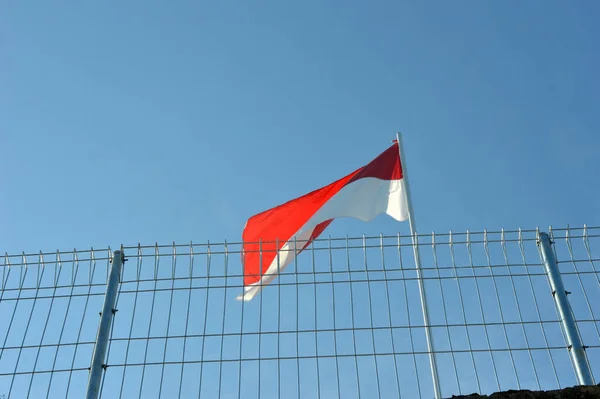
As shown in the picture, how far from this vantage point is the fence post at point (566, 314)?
20.2ft

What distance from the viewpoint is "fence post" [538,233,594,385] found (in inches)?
243

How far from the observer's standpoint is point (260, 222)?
10195mm

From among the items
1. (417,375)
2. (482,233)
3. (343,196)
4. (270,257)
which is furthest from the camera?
(343,196)

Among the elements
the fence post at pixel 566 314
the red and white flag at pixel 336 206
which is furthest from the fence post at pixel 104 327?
the fence post at pixel 566 314

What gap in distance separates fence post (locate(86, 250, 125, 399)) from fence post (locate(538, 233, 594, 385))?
166 inches

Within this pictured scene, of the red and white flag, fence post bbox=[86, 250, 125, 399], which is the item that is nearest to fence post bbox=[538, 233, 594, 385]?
the red and white flag

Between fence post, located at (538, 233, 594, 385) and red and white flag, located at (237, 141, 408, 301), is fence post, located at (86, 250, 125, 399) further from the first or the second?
fence post, located at (538, 233, 594, 385)

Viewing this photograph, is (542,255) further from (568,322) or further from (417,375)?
(417,375)

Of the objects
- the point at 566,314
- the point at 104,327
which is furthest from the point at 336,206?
the point at 104,327

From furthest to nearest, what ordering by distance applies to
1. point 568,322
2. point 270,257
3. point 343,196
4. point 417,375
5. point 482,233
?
point 343,196, point 270,257, point 482,233, point 568,322, point 417,375

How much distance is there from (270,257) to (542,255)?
123 inches

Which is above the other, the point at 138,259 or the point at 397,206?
the point at 397,206

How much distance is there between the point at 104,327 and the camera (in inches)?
255

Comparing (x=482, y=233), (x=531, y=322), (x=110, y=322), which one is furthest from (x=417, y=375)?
(x=110, y=322)
